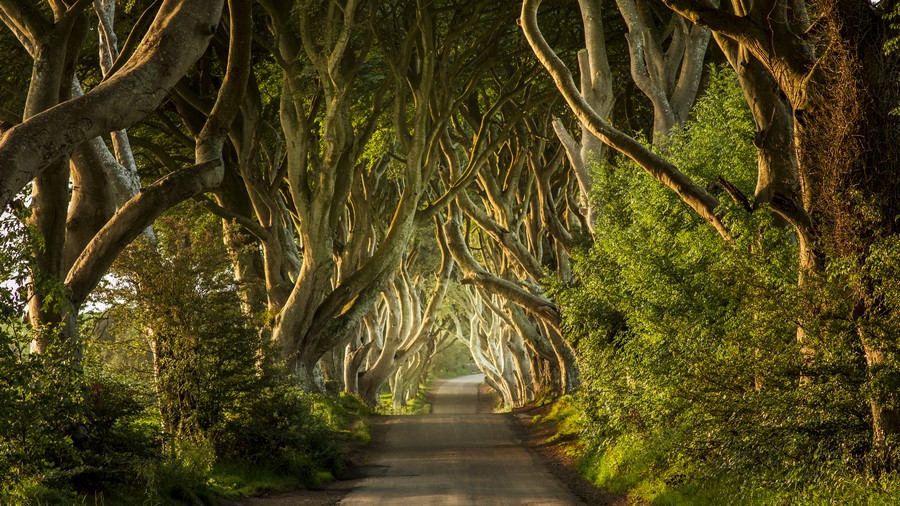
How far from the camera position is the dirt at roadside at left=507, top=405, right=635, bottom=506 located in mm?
13747

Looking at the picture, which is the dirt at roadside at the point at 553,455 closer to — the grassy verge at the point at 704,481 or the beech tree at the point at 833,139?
the grassy verge at the point at 704,481

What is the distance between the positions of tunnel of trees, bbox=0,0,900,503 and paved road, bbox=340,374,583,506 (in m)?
1.26

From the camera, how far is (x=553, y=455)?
19859 mm

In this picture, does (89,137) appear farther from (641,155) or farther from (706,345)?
(641,155)

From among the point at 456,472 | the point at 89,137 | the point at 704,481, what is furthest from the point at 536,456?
the point at 89,137

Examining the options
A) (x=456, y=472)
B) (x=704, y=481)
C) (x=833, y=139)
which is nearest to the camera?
(x=833, y=139)

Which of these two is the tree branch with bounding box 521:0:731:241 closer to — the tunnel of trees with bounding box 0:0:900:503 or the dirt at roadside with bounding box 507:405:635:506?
the tunnel of trees with bounding box 0:0:900:503

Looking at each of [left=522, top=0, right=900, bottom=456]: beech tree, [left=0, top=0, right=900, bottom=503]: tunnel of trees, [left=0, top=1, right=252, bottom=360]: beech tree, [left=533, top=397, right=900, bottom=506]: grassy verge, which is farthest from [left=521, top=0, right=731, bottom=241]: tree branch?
[left=0, top=1, right=252, bottom=360]: beech tree

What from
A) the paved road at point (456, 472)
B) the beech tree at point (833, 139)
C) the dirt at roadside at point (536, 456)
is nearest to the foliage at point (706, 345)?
the beech tree at point (833, 139)

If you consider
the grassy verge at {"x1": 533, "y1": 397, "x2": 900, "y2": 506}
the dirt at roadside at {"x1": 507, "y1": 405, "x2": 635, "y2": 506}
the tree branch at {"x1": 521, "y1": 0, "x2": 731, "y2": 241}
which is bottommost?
the dirt at roadside at {"x1": 507, "y1": 405, "x2": 635, "y2": 506}

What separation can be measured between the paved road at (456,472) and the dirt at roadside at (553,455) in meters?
0.25

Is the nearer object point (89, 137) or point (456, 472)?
point (89, 137)

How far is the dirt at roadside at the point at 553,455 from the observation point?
13.7 meters

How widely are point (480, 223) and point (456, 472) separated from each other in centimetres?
1043
